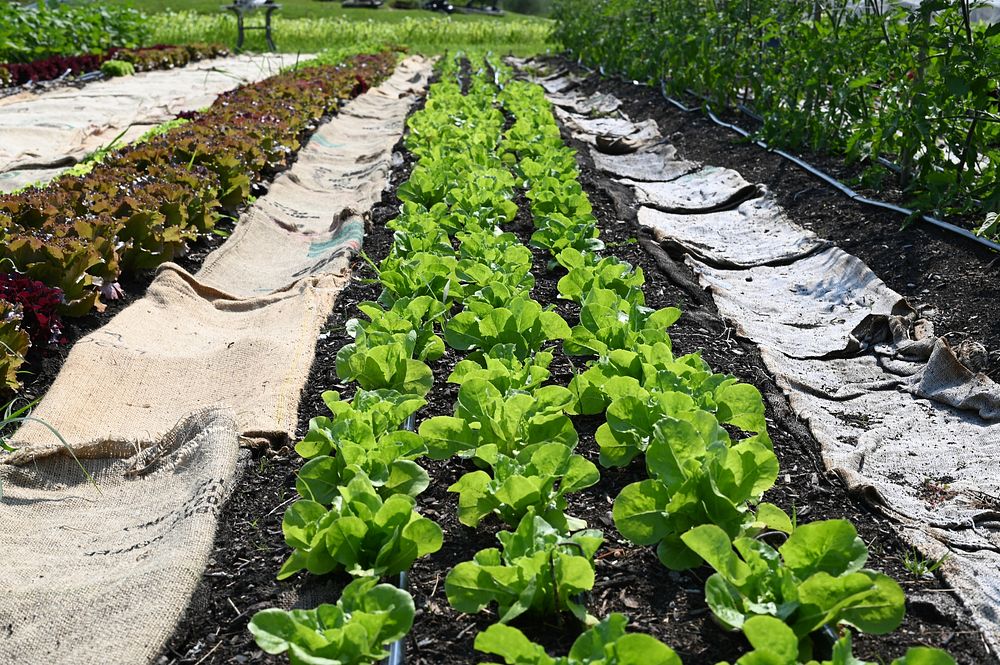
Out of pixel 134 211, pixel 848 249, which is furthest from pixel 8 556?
pixel 848 249

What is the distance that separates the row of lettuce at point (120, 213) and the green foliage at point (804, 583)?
3152mm

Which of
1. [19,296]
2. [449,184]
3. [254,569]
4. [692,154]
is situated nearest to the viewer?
[254,569]

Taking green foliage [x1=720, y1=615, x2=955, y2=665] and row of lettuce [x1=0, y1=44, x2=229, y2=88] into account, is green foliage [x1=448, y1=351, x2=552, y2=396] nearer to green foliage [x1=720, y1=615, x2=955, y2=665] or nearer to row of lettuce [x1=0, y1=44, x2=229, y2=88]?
green foliage [x1=720, y1=615, x2=955, y2=665]

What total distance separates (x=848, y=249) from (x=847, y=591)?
4.01 metres

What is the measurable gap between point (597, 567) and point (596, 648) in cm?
73

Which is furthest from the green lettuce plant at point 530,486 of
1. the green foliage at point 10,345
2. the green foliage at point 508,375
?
the green foliage at point 10,345

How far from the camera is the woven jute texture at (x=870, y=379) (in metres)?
2.89

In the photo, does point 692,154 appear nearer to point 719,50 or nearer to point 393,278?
point 719,50

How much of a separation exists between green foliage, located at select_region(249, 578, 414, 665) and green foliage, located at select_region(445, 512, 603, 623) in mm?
199

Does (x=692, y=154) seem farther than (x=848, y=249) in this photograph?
Yes

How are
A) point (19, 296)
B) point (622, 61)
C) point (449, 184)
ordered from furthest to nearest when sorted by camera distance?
point (622, 61), point (449, 184), point (19, 296)

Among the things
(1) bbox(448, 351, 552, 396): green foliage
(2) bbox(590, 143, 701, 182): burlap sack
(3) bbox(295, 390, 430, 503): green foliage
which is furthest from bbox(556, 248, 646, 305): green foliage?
(2) bbox(590, 143, 701, 182): burlap sack

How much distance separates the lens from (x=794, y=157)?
7547mm

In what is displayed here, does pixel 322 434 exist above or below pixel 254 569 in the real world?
above
